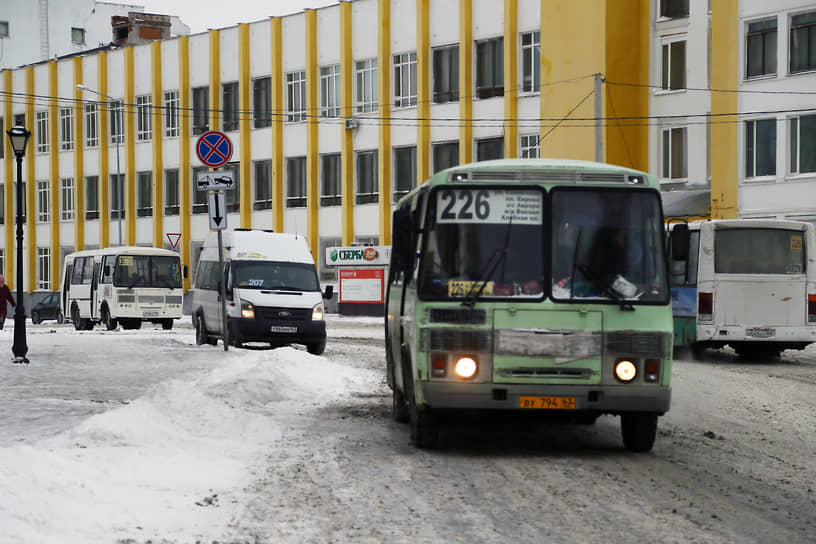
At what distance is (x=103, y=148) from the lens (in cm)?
6284

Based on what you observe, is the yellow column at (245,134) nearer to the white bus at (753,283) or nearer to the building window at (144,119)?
the building window at (144,119)

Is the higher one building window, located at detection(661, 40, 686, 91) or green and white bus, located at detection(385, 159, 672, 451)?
building window, located at detection(661, 40, 686, 91)

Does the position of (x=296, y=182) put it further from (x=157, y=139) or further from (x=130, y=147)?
(x=130, y=147)

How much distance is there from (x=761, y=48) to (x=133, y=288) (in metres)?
20.8

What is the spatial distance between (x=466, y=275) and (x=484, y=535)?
3630 millimetres

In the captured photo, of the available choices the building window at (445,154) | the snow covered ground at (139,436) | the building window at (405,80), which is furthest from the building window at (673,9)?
the snow covered ground at (139,436)

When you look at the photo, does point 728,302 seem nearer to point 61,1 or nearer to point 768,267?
point 768,267

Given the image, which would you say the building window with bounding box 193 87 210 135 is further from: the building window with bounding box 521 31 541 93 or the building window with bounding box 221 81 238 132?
the building window with bounding box 521 31 541 93

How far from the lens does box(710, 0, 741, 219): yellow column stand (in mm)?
40969

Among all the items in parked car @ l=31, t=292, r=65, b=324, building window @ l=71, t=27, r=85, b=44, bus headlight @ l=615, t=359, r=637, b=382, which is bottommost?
parked car @ l=31, t=292, r=65, b=324

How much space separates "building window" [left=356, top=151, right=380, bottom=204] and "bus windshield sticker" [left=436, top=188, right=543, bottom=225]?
40949 mm

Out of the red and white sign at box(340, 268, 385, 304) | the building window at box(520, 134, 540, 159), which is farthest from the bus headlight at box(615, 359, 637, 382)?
the red and white sign at box(340, 268, 385, 304)

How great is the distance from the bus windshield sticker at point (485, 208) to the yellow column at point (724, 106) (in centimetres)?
3128

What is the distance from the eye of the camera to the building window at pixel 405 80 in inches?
1993
